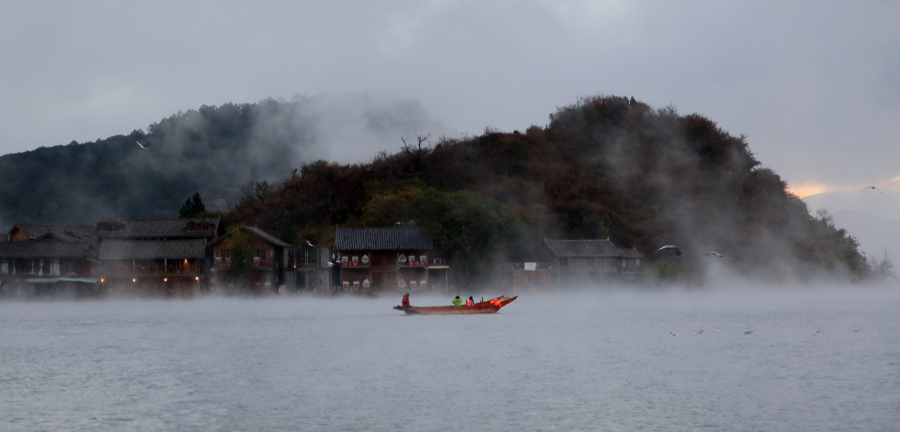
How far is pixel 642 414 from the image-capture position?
76.1 ft

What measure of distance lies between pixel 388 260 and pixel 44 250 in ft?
108

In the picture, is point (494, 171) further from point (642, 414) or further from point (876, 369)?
point (642, 414)

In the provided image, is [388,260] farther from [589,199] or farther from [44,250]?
[589,199]

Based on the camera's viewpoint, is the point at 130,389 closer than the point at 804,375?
Yes

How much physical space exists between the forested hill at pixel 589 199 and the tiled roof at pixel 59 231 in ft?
62.2

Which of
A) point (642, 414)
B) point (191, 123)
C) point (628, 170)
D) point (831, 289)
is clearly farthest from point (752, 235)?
point (191, 123)

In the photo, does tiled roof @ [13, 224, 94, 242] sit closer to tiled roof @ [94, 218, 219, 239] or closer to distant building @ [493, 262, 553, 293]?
tiled roof @ [94, 218, 219, 239]

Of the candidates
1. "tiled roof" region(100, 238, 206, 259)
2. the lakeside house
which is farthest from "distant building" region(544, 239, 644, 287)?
"tiled roof" region(100, 238, 206, 259)

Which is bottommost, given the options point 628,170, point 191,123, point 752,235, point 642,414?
point 642,414

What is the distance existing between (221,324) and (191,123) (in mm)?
151794

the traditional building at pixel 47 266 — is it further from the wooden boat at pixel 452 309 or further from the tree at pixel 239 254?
the wooden boat at pixel 452 309

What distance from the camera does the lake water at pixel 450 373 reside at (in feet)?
74.0

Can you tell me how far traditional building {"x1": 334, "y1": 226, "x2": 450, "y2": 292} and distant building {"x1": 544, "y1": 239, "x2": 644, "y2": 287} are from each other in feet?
49.0

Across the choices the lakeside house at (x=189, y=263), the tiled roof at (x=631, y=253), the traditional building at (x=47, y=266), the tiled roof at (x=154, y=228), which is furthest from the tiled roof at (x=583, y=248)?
the traditional building at (x=47, y=266)
